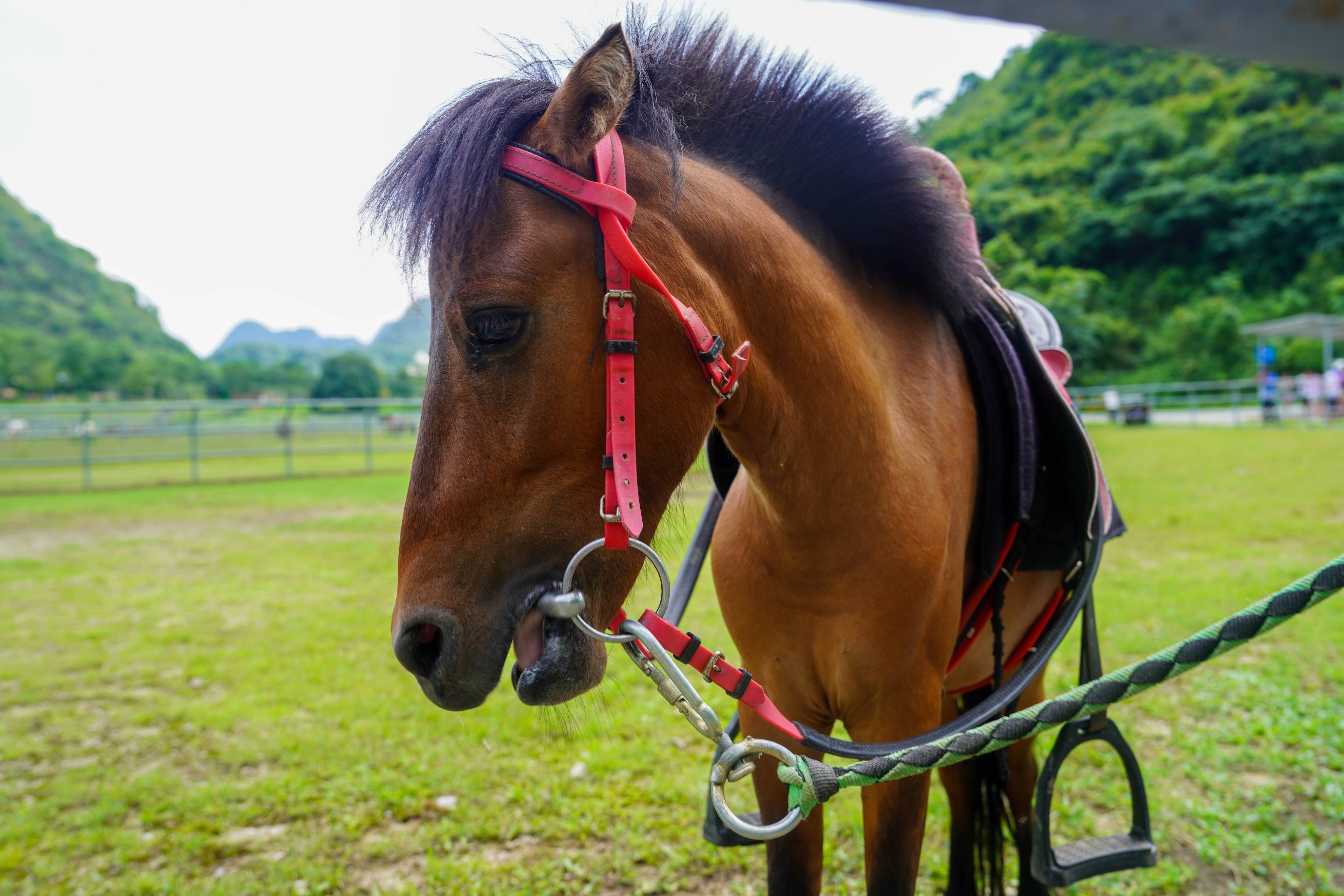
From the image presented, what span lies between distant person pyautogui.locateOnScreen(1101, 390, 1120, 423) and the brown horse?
22673 millimetres

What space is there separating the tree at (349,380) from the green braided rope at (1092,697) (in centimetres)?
3236

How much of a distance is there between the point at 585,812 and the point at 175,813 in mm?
1653

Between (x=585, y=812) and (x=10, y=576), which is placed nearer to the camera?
(x=585, y=812)

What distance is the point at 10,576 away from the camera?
6.32 m

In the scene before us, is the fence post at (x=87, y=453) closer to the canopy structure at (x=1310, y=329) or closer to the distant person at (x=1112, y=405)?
the distant person at (x=1112, y=405)

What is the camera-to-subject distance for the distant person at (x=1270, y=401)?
1741 cm

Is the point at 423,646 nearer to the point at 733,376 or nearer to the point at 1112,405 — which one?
the point at 733,376

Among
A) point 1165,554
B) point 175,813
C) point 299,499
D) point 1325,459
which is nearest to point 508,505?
point 175,813

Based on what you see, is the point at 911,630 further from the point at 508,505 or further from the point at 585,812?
the point at 585,812

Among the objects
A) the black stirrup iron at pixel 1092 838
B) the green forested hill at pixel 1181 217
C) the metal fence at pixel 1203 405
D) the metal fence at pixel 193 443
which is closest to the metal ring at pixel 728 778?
the black stirrup iron at pixel 1092 838

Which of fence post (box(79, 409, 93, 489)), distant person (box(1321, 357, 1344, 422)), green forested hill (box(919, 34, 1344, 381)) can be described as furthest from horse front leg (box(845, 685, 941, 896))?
green forested hill (box(919, 34, 1344, 381))

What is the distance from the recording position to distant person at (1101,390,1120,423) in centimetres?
2075

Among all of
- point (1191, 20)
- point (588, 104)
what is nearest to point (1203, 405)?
point (1191, 20)

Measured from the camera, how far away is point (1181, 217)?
1268 inches
